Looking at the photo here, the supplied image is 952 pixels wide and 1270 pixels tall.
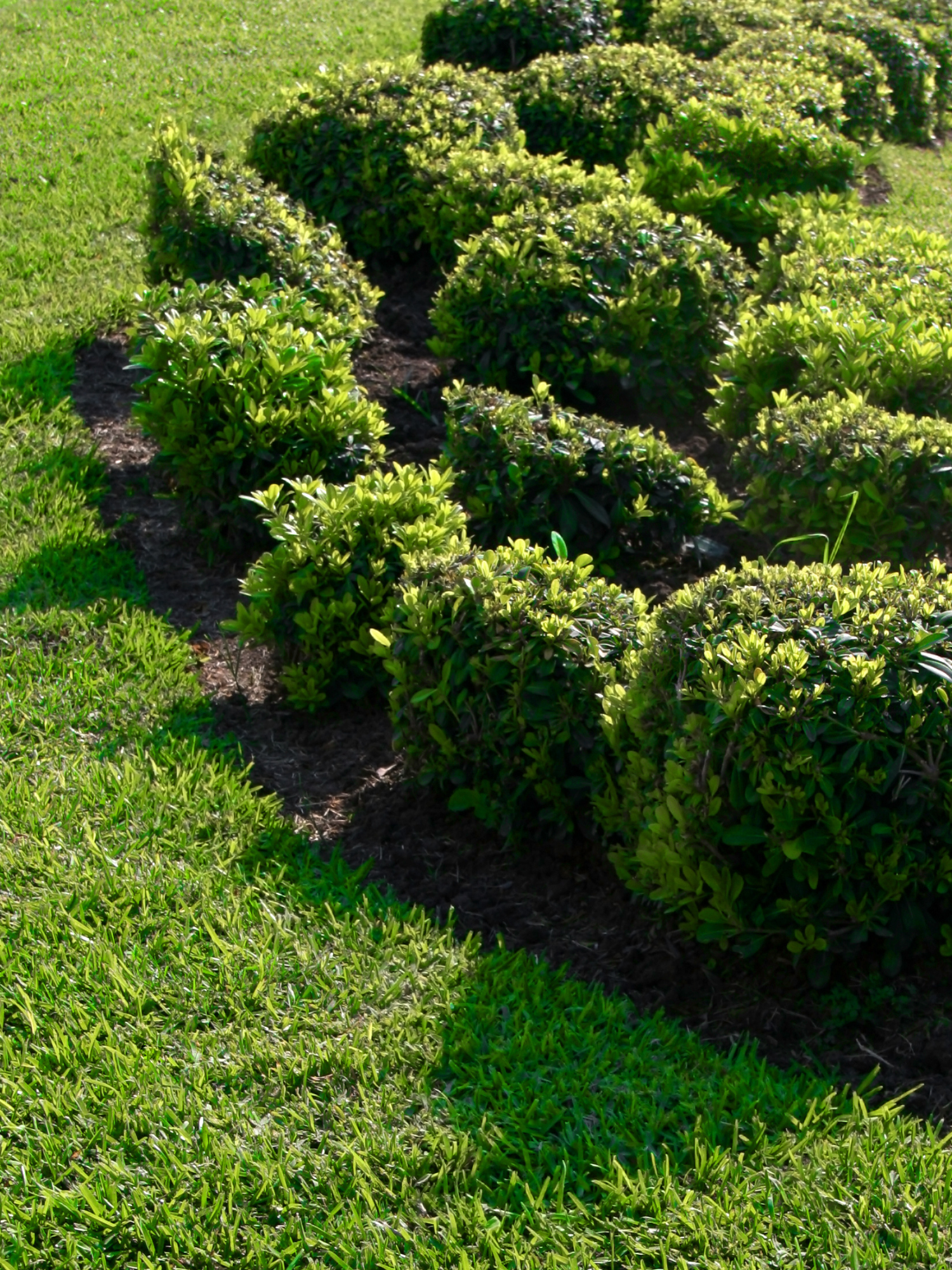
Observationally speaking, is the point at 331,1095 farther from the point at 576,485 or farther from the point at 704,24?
the point at 704,24

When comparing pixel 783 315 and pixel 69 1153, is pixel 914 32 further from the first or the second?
pixel 69 1153

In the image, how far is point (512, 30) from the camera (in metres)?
9.35

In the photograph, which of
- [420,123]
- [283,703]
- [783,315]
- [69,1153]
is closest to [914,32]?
[420,123]

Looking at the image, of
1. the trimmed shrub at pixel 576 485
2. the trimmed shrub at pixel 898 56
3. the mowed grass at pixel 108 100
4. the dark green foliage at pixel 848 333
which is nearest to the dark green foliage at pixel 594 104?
the mowed grass at pixel 108 100

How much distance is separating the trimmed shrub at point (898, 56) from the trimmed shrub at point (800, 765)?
802 centimetres

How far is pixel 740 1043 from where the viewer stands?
10.4ft

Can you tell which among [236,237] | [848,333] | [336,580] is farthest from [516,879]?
[236,237]

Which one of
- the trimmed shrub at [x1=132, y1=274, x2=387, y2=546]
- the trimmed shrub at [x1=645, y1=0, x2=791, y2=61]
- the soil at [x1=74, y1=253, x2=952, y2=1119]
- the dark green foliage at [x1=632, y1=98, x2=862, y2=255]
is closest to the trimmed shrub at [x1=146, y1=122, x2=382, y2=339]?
the trimmed shrub at [x1=132, y1=274, x2=387, y2=546]

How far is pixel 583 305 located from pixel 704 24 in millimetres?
5361

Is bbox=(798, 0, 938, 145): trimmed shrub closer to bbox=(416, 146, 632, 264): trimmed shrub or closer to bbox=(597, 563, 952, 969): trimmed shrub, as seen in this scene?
bbox=(416, 146, 632, 264): trimmed shrub

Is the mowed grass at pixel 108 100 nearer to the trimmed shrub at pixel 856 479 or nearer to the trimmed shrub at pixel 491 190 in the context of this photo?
the trimmed shrub at pixel 491 190

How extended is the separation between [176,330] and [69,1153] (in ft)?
10.8

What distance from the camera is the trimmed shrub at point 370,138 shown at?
707cm

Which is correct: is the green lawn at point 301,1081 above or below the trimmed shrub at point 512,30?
below
